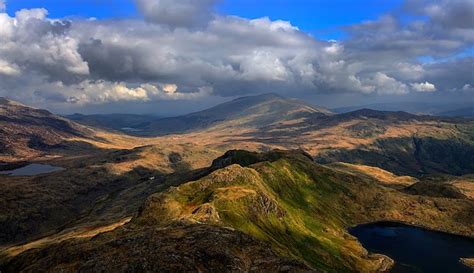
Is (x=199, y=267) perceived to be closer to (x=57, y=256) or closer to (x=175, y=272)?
(x=175, y=272)

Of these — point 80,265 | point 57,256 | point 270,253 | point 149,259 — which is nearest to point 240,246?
point 270,253

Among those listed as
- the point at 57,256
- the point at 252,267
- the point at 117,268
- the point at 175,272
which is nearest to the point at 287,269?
the point at 252,267

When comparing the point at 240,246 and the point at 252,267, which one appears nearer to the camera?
the point at 252,267

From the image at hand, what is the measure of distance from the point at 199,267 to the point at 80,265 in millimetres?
37520

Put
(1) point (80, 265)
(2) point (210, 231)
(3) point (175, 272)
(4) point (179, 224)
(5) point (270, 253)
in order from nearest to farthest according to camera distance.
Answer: (3) point (175, 272)
(1) point (80, 265)
(5) point (270, 253)
(2) point (210, 231)
(4) point (179, 224)

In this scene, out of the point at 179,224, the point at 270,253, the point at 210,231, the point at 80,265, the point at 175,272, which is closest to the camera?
the point at 175,272

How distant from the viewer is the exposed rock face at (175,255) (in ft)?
436

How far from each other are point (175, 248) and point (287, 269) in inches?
1411

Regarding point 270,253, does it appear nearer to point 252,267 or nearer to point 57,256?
point 252,267

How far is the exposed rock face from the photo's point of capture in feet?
436

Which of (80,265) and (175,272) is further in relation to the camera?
(80,265)

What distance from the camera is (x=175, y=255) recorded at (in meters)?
136

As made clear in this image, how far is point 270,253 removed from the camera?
150 metres

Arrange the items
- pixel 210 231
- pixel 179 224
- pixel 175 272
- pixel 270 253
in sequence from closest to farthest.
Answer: pixel 175 272 < pixel 270 253 < pixel 210 231 < pixel 179 224
